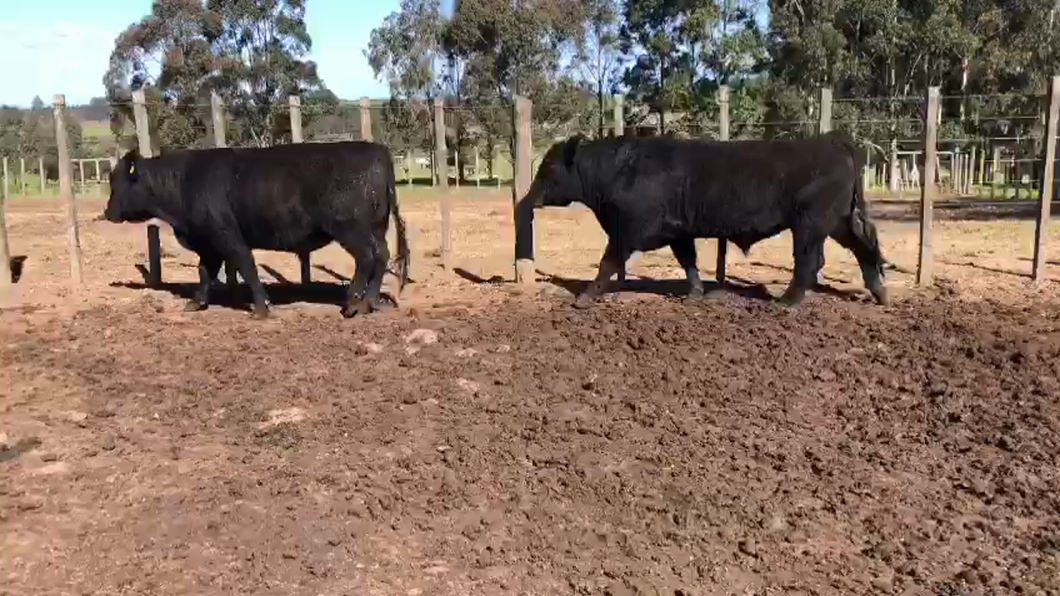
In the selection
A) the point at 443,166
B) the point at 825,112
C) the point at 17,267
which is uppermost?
the point at 825,112

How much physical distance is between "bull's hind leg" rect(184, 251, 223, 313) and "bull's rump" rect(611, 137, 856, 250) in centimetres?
401

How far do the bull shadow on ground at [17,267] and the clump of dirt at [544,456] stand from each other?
3.35 meters

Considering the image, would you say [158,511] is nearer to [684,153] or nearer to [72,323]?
[72,323]

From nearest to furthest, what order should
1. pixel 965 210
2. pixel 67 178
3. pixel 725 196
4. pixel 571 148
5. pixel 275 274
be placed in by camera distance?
1. pixel 725 196
2. pixel 571 148
3. pixel 67 178
4. pixel 275 274
5. pixel 965 210

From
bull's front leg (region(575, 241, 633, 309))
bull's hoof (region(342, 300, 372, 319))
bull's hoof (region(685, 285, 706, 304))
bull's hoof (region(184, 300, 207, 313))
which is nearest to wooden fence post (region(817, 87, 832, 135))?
bull's hoof (region(685, 285, 706, 304))

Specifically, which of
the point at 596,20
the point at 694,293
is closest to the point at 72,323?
the point at 694,293

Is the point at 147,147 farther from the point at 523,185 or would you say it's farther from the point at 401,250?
the point at 523,185

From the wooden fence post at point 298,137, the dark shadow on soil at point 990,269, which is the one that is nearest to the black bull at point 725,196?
the dark shadow on soil at point 990,269

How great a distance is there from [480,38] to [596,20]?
22.5 feet

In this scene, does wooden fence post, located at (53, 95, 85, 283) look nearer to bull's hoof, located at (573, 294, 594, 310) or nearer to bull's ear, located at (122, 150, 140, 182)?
Answer: bull's ear, located at (122, 150, 140, 182)

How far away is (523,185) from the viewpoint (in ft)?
33.2

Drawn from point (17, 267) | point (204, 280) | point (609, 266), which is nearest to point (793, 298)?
point (609, 266)

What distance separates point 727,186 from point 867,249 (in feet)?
4.79

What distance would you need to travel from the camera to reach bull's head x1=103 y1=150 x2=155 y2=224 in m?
9.33
